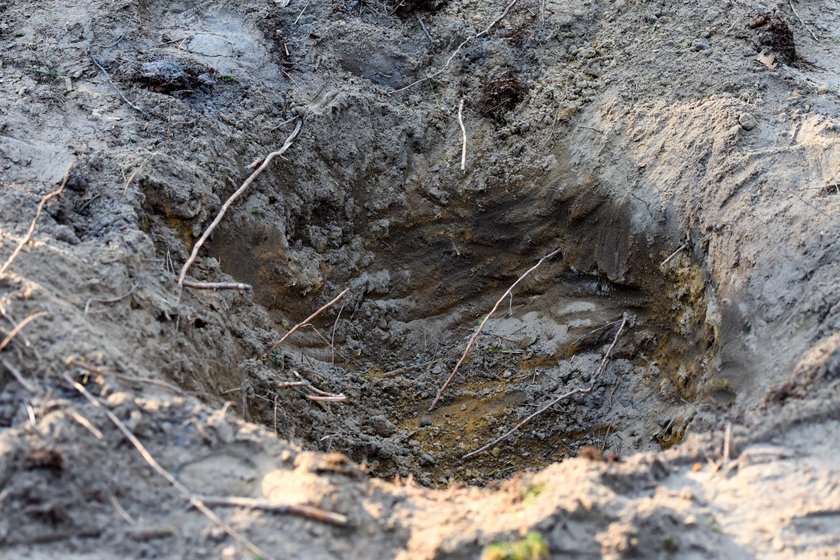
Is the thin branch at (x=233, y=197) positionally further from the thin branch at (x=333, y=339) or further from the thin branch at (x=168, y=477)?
the thin branch at (x=168, y=477)

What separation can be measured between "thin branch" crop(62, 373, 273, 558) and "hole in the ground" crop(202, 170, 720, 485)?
1.19 m

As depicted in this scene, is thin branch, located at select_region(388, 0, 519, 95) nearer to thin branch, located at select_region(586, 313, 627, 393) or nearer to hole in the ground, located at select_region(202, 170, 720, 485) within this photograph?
hole in the ground, located at select_region(202, 170, 720, 485)

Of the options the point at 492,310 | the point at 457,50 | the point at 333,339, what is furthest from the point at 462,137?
the point at 333,339

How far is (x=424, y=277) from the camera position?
18.6ft

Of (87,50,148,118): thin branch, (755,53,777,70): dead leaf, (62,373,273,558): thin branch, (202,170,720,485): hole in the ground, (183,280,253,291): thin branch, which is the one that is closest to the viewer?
(62,373,273,558): thin branch

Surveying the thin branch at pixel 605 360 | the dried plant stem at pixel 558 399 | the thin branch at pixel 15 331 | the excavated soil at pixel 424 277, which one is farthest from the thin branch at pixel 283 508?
the thin branch at pixel 605 360

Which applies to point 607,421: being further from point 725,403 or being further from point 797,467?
point 797,467

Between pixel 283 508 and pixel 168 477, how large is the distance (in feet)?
1.38

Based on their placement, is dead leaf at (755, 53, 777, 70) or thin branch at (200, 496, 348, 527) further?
dead leaf at (755, 53, 777, 70)

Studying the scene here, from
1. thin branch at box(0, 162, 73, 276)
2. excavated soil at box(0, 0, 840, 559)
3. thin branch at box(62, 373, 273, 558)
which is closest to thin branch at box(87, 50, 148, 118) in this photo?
excavated soil at box(0, 0, 840, 559)

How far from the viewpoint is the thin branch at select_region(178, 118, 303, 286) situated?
4.24 m

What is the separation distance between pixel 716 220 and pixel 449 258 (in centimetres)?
171

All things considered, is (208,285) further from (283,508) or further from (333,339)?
(283,508)

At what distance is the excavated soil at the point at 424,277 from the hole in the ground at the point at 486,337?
0.02m
